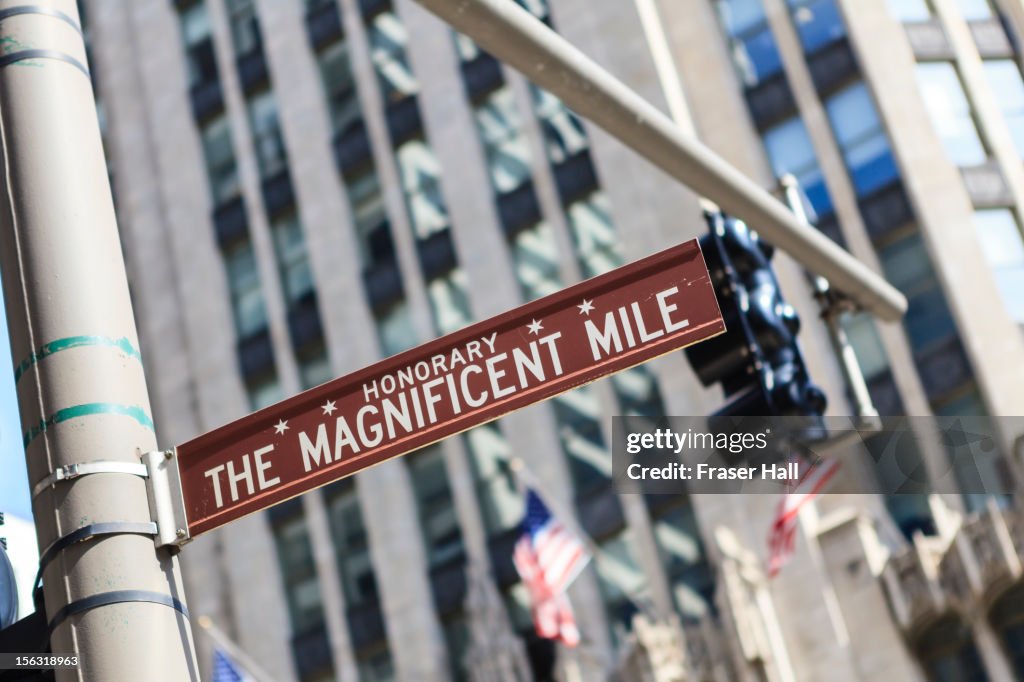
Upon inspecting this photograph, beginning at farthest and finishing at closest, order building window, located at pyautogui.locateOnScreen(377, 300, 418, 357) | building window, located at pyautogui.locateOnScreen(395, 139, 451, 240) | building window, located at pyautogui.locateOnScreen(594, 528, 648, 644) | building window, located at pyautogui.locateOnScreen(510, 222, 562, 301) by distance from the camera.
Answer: building window, located at pyautogui.locateOnScreen(395, 139, 451, 240)
building window, located at pyautogui.locateOnScreen(377, 300, 418, 357)
building window, located at pyautogui.locateOnScreen(510, 222, 562, 301)
building window, located at pyautogui.locateOnScreen(594, 528, 648, 644)

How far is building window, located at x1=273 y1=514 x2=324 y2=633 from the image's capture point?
35531 millimetres

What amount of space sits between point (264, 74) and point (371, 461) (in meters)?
38.6

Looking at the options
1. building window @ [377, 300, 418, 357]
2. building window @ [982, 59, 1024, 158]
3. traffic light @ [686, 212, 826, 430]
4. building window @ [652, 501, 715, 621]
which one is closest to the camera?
traffic light @ [686, 212, 826, 430]

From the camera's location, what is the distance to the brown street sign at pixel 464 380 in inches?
179

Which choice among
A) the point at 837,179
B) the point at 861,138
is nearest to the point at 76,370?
the point at 837,179

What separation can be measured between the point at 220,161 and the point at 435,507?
546 inches

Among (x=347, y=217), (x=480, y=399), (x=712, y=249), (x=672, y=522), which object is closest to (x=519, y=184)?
(x=347, y=217)

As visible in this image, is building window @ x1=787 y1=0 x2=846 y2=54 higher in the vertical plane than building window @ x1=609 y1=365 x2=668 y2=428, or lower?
higher

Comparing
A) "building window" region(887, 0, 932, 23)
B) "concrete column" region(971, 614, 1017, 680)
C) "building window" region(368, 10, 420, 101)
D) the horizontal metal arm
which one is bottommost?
"concrete column" region(971, 614, 1017, 680)

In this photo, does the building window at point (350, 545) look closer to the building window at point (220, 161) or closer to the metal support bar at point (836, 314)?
the building window at point (220, 161)

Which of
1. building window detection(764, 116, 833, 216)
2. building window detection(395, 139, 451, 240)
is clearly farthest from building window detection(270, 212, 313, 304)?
building window detection(764, 116, 833, 216)

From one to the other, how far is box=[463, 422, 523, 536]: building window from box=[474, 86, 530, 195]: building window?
6.11m

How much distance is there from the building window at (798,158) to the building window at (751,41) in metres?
1.37

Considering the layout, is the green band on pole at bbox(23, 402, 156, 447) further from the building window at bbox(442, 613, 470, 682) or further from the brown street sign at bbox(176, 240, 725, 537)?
the building window at bbox(442, 613, 470, 682)
